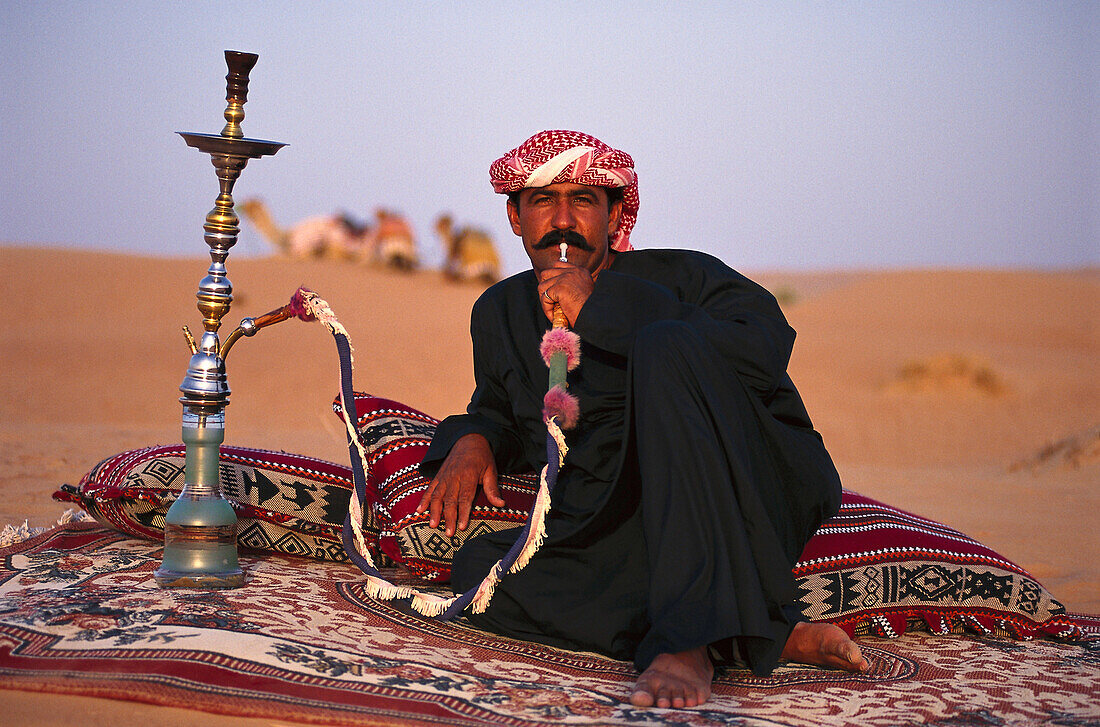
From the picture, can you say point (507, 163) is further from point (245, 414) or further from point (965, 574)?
point (245, 414)

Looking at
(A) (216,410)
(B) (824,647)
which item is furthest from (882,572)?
(A) (216,410)

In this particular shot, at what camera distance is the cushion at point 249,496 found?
4.07 metres

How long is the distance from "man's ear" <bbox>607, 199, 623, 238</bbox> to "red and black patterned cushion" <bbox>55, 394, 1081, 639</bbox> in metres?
0.90

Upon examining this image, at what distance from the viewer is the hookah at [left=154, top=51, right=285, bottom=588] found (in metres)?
3.53

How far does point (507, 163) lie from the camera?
3.63 meters

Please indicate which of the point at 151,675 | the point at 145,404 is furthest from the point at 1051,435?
the point at 151,675

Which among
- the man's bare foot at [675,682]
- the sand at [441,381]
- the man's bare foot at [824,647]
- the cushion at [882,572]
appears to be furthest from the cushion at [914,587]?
the sand at [441,381]

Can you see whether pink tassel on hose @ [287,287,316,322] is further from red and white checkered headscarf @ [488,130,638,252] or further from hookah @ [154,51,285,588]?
red and white checkered headscarf @ [488,130,638,252]

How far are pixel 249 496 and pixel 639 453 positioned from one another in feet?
5.82

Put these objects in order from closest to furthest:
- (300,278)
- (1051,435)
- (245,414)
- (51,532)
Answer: (51,532), (245,414), (1051,435), (300,278)

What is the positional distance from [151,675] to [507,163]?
1.89 m

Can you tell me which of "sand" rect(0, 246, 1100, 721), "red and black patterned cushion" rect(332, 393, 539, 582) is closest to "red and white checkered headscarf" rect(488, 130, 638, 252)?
"red and black patterned cushion" rect(332, 393, 539, 582)

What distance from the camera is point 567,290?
10.3 ft

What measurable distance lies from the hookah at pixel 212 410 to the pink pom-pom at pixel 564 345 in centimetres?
110
